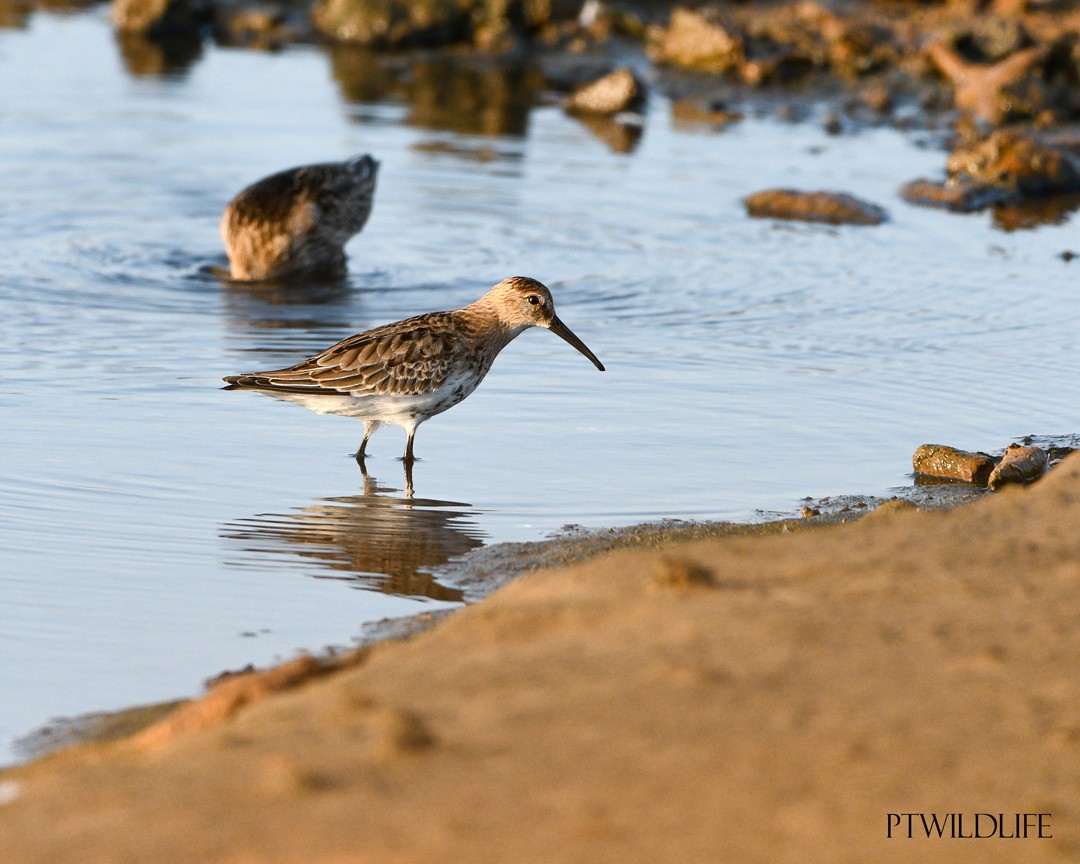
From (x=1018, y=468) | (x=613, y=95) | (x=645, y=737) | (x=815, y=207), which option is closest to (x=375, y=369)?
(x=1018, y=468)

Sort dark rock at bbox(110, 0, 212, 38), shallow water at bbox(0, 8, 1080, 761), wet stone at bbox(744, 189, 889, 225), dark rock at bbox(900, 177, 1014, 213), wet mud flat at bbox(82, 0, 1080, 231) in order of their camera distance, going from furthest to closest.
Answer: dark rock at bbox(110, 0, 212, 38) → wet mud flat at bbox(82, 0, 1080, 231) → dark rock at bbox(900, 177, 1014, 213) → wet stone at bbox(744, 189, 889, 225) → shallow water at bbox(0, 8, 1080, 761)

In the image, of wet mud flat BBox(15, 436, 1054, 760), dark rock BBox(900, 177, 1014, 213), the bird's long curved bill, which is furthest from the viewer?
dark rock BBox(900, 177, 1014, 213)

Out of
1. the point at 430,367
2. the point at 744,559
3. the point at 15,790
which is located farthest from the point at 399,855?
the point at 430,367

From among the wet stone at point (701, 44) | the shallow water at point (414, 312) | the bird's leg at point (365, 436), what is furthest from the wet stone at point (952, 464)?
the wet stone at point (701, 44)

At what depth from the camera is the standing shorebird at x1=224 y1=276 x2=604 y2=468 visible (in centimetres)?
972

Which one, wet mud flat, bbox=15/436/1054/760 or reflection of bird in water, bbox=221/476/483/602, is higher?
wet mud flat, bbox=15/436/1054/760

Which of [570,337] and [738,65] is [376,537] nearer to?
[570,337]

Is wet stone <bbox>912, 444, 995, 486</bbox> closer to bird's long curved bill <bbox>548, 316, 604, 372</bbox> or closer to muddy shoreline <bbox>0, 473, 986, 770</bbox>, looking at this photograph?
muddy shoreline <bbox>0, 473, 986, 770</bbox>

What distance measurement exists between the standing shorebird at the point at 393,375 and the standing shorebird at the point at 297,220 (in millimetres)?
4336

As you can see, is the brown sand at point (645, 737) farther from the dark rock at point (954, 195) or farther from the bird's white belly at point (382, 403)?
the dark rock at point (954, 195)

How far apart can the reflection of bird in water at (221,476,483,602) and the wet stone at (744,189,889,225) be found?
8368 mm

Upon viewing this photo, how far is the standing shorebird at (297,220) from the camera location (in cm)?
1430

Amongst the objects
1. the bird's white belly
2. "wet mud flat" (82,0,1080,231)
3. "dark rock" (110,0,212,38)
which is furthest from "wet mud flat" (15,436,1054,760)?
"dark rock" (110,0,212,38)

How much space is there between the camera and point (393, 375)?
31.8ft
